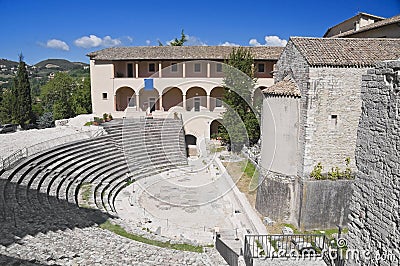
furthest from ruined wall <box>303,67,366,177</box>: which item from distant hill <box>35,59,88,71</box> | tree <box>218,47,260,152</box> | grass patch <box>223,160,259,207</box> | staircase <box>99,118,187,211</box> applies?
distant hill <box>35,59,88,71</box>

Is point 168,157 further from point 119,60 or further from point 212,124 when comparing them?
point 119,60

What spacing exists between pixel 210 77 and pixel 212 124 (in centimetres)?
434

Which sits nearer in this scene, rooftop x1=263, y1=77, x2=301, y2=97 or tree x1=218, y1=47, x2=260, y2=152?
rooftop x1=263, y1=77, x2=301, y2=97

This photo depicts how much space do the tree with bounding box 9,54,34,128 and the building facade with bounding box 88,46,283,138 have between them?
14818 mm

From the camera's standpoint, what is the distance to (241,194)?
59.0 ft

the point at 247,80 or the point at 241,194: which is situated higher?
the point at 247,80

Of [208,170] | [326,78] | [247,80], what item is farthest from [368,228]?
[247,80]

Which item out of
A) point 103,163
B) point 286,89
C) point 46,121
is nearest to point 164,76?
point 103,163

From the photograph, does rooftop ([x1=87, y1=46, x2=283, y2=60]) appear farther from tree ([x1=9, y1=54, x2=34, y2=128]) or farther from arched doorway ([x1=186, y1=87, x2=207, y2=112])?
tree ([x1=9, y1=54, x2=34, y2=128])

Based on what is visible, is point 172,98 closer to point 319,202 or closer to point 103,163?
point 103,163

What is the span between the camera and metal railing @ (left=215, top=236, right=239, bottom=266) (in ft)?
32.7

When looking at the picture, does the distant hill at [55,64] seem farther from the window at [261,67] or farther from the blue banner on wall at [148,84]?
the window at [261,67]

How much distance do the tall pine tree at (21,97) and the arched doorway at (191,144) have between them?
74.2ft

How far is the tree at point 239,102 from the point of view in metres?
26.3
